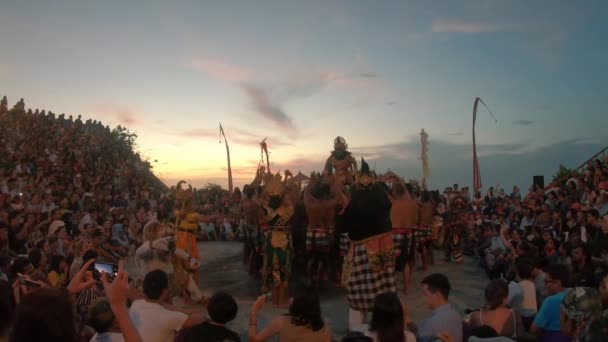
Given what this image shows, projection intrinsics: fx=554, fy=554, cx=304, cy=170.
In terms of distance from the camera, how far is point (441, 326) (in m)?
4.53

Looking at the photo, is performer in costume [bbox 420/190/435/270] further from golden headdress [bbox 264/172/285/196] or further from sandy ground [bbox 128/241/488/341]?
golden headdress [bbox 264/172/285/196]

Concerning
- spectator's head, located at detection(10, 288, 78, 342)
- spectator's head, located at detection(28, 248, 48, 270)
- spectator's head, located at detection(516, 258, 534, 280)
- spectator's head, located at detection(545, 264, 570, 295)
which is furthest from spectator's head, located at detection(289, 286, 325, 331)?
spectator's head, located at detection(28, 248, 48, 270)

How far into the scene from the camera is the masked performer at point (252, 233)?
1079cm

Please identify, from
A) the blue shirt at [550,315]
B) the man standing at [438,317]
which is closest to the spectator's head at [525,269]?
the blue shirt at [550,315]

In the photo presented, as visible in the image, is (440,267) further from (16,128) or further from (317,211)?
(16,128)

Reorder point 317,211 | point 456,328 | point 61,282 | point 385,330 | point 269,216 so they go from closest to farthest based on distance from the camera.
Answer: point 385,330 < point 456,328 < point 61,282 < point 269,216 < point 317,211

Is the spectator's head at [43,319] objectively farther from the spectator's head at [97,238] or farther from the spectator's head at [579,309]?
the spectator's head at [97,238]

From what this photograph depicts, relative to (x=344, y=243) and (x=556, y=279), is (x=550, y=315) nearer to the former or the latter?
(x=556, y=279)

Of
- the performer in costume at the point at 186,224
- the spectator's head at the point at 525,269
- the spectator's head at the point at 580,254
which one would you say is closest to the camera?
the spectator's head at the point at 525,269

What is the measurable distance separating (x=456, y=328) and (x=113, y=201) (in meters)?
17.0

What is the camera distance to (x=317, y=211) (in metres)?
9.72

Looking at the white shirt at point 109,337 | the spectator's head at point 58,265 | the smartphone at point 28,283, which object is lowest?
the white shirt at point 109,337

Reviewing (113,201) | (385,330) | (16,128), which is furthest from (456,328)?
(16,128)

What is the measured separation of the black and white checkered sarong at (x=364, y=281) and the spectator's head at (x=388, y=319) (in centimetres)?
311
